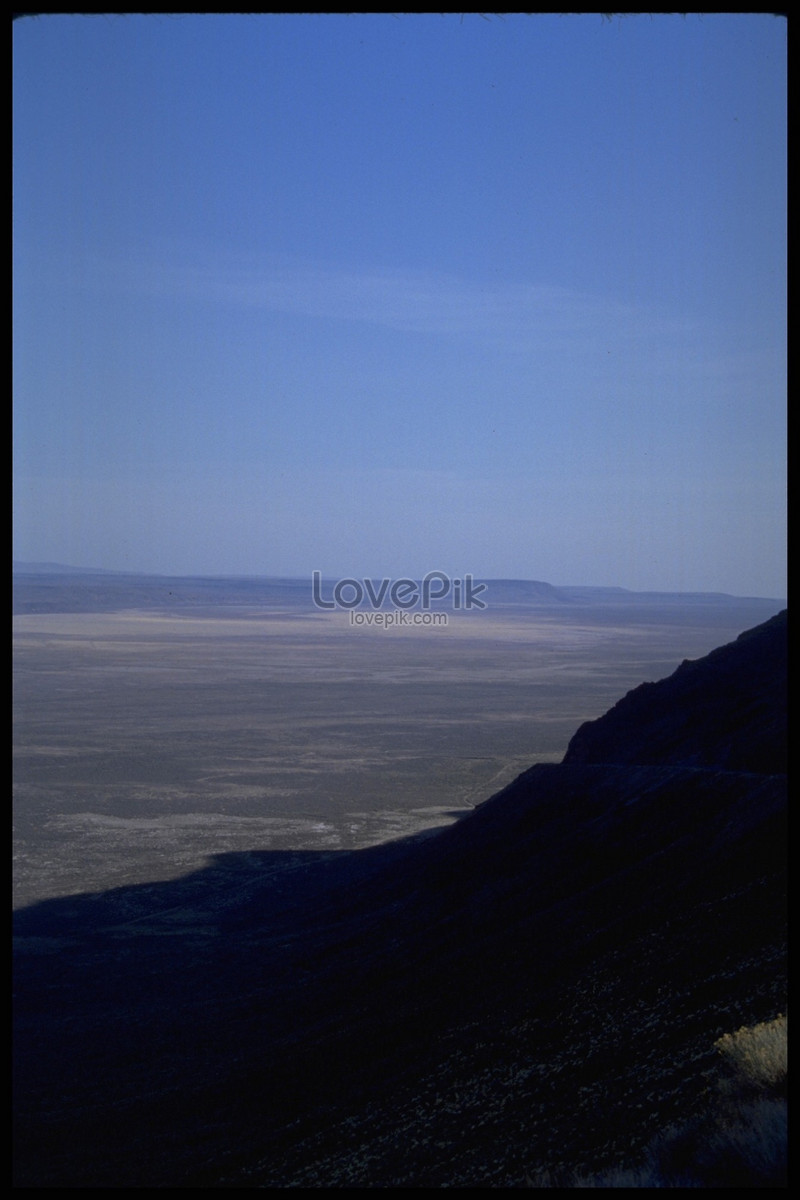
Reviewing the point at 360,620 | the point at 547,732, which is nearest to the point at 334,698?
the point at 547,732

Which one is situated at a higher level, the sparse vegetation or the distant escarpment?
the distant escarpment

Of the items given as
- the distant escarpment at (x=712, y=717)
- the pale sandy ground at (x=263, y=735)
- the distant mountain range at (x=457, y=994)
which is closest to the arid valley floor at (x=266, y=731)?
the pale sandy ground at (x=263, y=735)

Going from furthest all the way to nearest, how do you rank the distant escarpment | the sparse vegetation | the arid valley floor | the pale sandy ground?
A: the arid valley floor < the pale sandy ground < the distant escarpment < the sparse vegetation

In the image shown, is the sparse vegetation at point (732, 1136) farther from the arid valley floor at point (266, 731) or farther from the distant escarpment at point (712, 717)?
the arid valley floor at point (266, 731)

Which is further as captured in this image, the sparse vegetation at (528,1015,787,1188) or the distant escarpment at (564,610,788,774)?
the distant escarpment at (564,610,788,774)

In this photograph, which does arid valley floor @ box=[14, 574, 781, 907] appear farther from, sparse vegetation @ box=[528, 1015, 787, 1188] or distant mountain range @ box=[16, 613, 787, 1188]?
sparse vegetation @ box=[528, 1015, 787, 1188]

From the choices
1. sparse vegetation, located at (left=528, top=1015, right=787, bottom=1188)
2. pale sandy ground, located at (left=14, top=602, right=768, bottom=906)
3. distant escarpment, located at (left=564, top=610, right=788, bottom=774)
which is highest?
distant escarpment, located at (left=564, top=610, right=788, bottom=774)

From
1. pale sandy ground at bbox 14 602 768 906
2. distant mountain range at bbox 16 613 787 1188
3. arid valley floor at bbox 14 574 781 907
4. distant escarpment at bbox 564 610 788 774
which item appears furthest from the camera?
arid valley floor at bbox 14 574 781 907

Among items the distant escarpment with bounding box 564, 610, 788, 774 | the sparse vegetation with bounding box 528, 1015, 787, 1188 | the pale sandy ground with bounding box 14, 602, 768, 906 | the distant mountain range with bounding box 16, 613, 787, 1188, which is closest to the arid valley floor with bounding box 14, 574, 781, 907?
the pale sandy ground with bounding box 14, 602, 768, 906

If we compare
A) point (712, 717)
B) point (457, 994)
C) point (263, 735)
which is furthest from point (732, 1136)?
point (263, 735)
